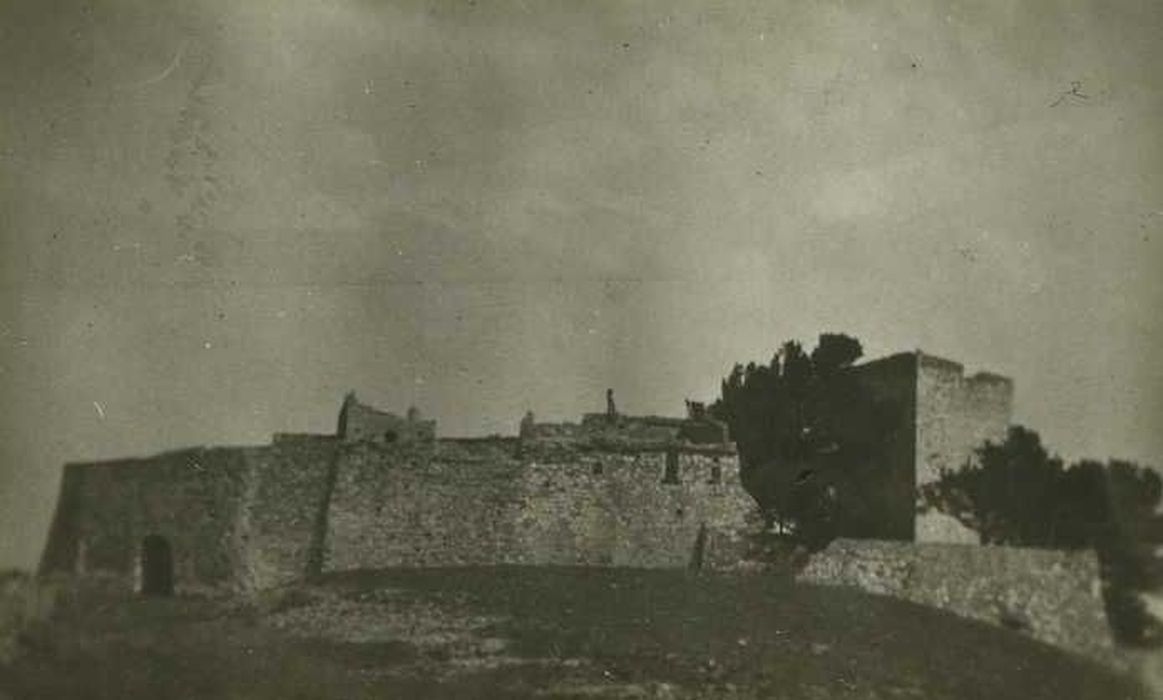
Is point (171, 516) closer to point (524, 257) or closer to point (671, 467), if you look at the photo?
point (524, 257)

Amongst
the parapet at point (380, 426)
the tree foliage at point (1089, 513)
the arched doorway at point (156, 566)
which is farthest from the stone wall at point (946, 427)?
the arched doorway at point (156, 566)

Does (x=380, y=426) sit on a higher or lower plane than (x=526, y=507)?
higher

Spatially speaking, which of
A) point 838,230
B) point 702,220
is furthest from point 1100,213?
point 702,220

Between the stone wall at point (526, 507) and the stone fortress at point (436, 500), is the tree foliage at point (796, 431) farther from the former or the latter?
the stone wall at point (526, 507)

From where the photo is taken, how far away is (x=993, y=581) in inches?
647

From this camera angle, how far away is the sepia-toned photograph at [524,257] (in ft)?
43.4

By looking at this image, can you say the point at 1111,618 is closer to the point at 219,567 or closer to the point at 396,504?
the point at 396,504

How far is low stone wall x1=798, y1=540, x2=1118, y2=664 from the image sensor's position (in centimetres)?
1544

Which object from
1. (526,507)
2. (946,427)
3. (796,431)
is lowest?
(526,507)

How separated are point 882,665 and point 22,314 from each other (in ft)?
30.6

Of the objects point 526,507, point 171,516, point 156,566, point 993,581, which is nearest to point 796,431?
point 993,581

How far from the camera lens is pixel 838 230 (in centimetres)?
1407

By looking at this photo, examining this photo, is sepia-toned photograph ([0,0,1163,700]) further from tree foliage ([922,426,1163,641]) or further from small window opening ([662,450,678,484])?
small window opening ([662,450,678,484])

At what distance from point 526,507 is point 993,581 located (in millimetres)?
6036
